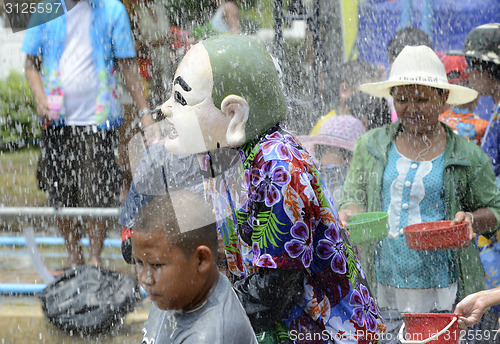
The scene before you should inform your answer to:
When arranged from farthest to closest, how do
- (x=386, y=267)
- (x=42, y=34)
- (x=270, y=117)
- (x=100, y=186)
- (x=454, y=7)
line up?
1. (x=454, y=7)
2. (x=100, y=186)
3. (x=42, y=34)
4. (x=386, y=267)
5. (x=270, y=117)

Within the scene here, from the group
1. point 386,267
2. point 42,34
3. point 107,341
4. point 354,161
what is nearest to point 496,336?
point 386,267

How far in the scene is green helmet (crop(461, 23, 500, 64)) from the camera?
4.76 meters

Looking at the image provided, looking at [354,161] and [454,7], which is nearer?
[354,161]

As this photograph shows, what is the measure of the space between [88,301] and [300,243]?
9.12 ft

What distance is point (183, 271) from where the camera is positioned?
199 cm

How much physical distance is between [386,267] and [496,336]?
75 centimetres

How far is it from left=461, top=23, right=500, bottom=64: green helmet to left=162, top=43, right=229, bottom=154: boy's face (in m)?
2.92

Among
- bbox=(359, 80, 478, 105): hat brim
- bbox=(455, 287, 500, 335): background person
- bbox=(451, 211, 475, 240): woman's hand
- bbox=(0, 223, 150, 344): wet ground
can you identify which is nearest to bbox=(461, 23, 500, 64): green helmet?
bbox=(359, 80, 478, 105): hat brim

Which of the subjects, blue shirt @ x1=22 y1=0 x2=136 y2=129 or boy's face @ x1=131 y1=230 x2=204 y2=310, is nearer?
boy's face @ x1=131 y1=230 x2=204 y2=310

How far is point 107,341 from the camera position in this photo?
4664mm

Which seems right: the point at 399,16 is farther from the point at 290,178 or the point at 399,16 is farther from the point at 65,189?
the point at 290,178

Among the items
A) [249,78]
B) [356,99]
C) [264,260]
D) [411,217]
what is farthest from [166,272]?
[356,99]

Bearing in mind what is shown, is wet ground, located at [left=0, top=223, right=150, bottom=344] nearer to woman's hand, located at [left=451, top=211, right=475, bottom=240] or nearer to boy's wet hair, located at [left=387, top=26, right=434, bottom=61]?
woman's hand, located at [left=451, top=211, right=475, bottom=240]

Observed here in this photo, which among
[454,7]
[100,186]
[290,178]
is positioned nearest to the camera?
[290,178]
